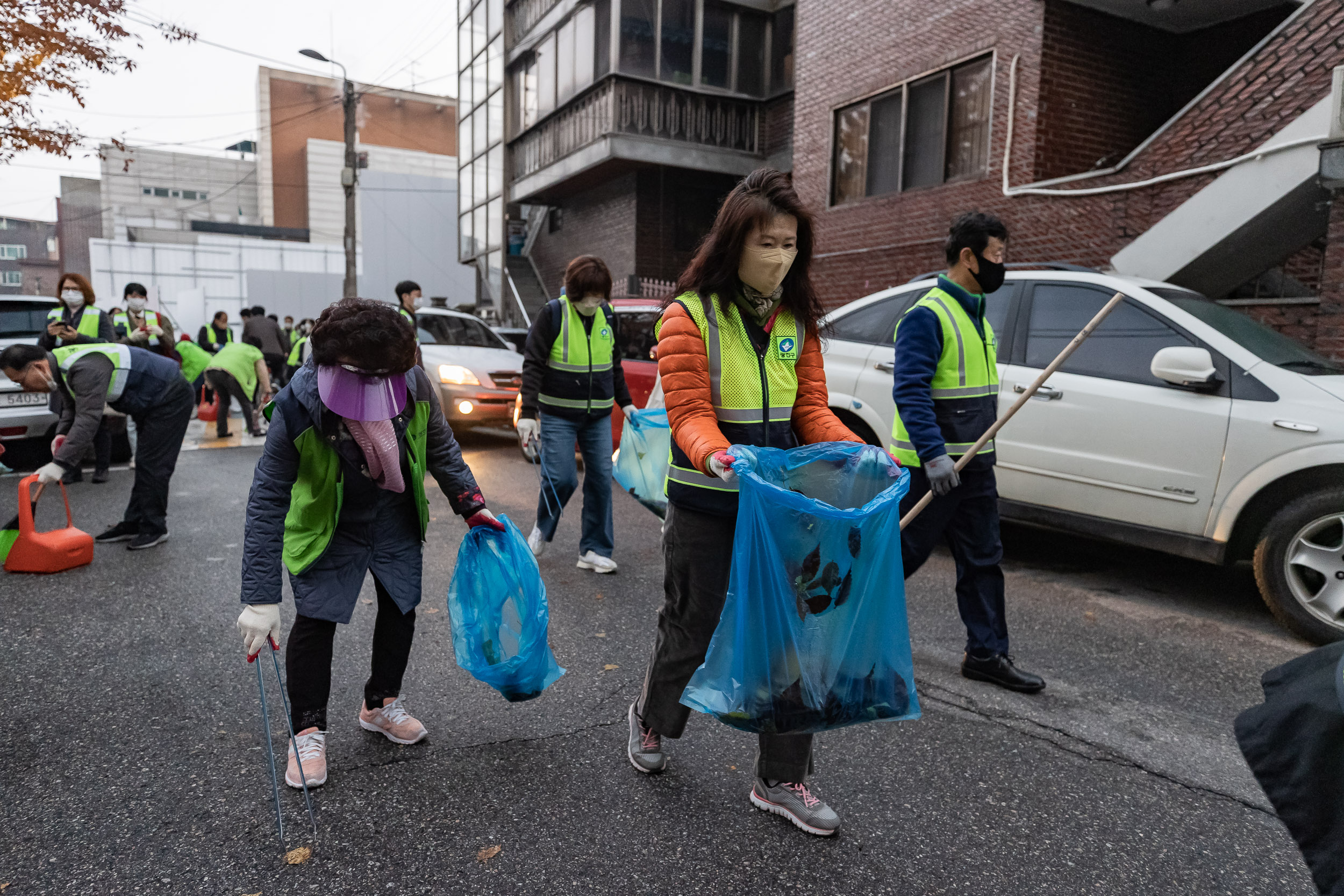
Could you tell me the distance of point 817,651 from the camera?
2.20 m

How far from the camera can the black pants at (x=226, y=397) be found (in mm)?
10758

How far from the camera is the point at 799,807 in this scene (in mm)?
2580

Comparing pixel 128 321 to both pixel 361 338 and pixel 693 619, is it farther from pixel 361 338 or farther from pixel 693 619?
pixel 693 619

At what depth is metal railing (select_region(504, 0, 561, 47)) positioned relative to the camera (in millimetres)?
19469

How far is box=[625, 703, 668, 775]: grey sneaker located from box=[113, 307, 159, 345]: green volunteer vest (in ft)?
27.6

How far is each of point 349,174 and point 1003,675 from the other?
21.4 metres

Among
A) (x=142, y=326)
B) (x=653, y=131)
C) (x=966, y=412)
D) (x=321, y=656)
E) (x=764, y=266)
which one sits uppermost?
(x=653, y=131)

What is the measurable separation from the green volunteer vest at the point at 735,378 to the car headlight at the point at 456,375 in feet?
26.7

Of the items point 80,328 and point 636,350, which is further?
point 636,350

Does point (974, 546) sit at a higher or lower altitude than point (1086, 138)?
lower

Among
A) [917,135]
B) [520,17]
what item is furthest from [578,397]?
[520,17]

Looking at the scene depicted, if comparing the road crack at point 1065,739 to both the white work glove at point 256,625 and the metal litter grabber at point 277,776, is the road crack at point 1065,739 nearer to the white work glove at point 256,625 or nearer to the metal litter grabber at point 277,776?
the metal litter grabber at point 277,776

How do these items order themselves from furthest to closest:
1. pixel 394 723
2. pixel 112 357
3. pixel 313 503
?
pixel 112 357
pixel 394 723
pixel 313 503

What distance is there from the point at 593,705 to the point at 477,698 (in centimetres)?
48
